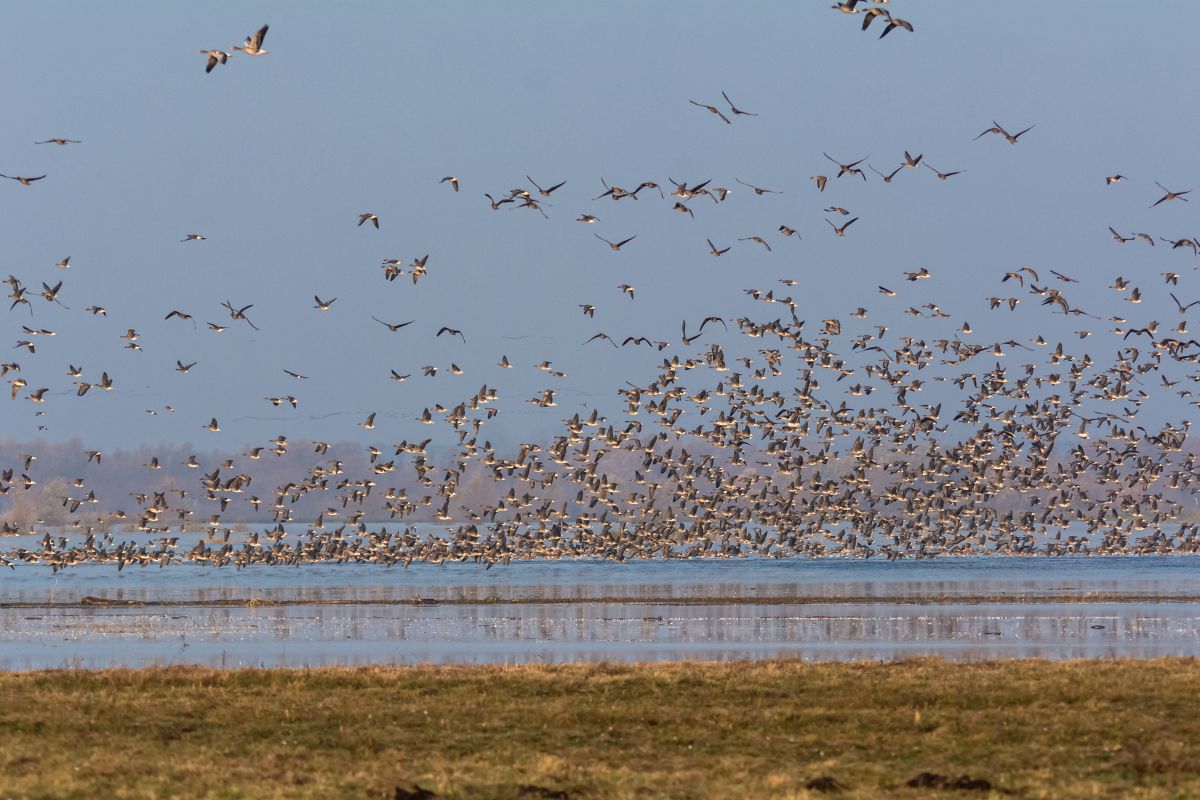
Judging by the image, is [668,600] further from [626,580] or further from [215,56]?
[215,56]

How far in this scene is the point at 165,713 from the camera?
25.4 m

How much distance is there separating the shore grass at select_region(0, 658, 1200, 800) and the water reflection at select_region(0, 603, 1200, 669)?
31.2 ft

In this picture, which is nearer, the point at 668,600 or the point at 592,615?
the point at 592,615

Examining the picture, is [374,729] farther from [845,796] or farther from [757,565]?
[757,565]

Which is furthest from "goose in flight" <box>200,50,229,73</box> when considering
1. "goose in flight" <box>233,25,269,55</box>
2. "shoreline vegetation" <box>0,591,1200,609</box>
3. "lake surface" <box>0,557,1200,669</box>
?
"shoreline vegetation" <box>0,591,1200,609</box>

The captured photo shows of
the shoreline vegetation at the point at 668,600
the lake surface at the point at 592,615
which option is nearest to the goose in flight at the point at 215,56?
the lake surface at the point at 592,615

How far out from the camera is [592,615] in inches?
2327

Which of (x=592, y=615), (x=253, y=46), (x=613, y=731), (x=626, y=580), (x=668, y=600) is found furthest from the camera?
(x=626, y=580)

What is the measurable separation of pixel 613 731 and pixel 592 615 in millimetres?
35660

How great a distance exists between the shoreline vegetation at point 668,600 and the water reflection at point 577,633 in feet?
6.90

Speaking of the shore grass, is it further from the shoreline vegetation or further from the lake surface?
the shoreline vegetation

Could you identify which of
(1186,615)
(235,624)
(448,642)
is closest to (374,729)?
(448,642)

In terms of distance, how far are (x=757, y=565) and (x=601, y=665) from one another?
3183 inches

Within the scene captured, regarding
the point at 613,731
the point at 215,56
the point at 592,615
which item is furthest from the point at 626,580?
the point at 613,731
